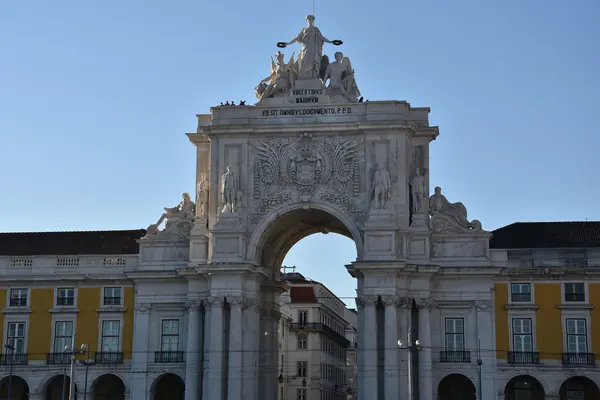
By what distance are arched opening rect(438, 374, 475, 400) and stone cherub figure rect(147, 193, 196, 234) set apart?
1669cm

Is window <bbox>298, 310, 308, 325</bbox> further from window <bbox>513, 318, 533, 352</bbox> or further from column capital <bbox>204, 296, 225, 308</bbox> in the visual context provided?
window <bbox>513, 318, 533, 352</bbox>

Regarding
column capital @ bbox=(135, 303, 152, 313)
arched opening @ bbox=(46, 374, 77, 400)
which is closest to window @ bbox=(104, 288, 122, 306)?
column capital @ bbox=(135, 303, 152, 313)

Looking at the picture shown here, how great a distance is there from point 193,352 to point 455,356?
45.8 feet

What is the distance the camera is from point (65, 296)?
68.5 metres

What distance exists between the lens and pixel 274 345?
228 ft

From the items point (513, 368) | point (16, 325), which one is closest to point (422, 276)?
point (513, 368)

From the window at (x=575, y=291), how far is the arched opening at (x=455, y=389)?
281 inches

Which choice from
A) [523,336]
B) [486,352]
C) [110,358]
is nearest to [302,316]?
[110,358]

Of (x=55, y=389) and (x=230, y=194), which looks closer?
(x=230, y=194)

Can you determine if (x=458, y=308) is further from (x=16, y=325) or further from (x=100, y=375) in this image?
(x=16, y=325)

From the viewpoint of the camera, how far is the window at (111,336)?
67375 millimetres

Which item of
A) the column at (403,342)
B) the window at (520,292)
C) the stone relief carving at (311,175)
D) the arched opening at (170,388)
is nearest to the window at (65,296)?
the arched opening at (170,388)

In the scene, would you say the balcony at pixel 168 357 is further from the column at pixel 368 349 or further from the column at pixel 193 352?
the column at pixel 368 349

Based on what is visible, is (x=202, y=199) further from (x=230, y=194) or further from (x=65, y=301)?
(x=65, y=301)
